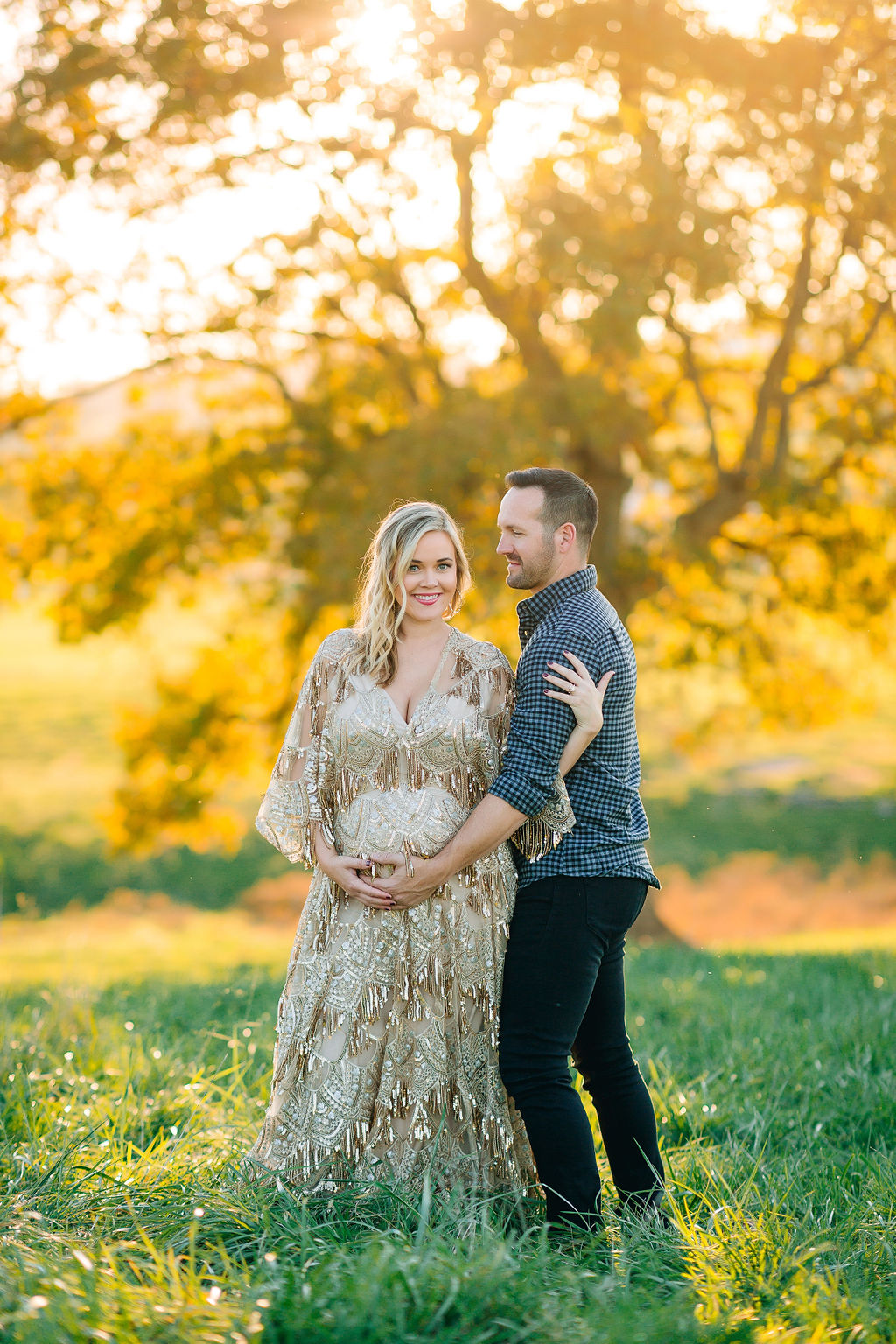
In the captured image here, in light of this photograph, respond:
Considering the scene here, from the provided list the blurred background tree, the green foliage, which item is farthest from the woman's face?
the green foliage

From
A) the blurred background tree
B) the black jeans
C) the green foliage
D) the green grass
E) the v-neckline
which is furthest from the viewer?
the green foliage

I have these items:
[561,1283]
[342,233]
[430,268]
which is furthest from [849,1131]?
[430,268]

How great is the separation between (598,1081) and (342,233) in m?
8.19

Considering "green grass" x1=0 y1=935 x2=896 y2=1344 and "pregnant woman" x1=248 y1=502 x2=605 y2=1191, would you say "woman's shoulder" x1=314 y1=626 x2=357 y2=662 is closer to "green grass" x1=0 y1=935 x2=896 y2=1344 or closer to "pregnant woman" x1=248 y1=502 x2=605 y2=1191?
"pregnant woman" x1=248 y1=502 x2=605 y2=1191

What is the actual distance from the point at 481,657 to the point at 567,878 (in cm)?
68

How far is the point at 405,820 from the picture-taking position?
332cm

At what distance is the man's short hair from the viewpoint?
3.33 meters

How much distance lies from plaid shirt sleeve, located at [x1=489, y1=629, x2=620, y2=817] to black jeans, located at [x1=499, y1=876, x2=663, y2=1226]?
30 cm

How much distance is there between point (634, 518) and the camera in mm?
11023

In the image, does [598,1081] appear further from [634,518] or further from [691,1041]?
[634,518]

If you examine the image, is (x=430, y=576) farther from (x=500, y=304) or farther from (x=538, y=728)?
(x=500, y=304)

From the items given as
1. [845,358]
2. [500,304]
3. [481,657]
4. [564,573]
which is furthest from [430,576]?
[845,358]

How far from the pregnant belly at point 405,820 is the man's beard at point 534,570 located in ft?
2.11

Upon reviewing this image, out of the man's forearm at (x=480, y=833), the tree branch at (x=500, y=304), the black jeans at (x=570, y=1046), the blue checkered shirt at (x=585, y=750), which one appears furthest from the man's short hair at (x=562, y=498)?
the tree branch at (x=500, y=304)
